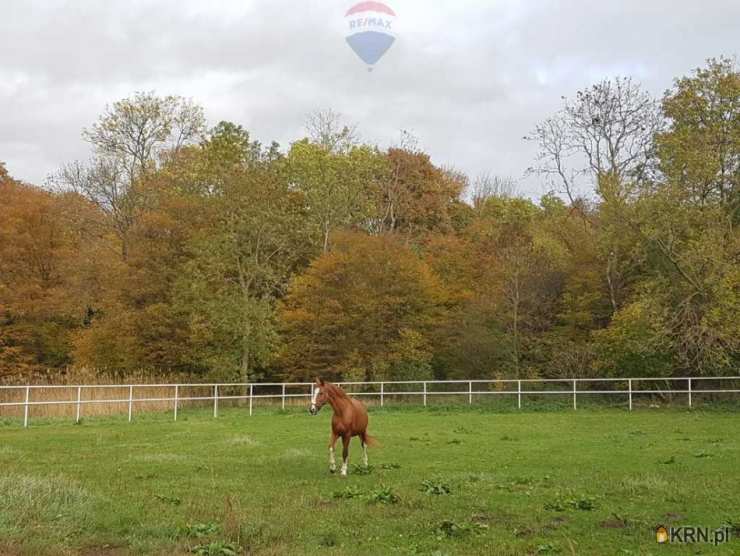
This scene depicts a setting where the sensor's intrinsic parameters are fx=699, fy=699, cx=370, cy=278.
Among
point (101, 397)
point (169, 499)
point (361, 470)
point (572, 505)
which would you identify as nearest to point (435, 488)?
point (572, 505)

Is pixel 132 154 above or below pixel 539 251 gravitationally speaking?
above

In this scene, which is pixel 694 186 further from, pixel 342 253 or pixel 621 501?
pixel 621 501

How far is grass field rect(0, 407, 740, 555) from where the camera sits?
7055 mm

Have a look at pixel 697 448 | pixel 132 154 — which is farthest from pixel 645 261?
pixel 132 154

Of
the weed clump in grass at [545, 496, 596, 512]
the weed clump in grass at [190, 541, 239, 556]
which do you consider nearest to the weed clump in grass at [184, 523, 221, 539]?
the weed clump in grass at [190, 541, 239, 556]

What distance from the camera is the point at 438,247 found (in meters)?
41.7

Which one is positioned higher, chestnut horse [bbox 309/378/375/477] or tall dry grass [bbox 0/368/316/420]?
chestnut horse [bbox 309/378/375/477]

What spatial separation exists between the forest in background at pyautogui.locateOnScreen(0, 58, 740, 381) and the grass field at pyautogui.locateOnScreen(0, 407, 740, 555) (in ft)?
37.2

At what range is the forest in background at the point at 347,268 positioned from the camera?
92.3 feet

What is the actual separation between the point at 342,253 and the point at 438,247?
9.38m

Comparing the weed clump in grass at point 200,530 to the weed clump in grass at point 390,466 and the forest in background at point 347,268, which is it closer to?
the weed clump in grass at point 390,466

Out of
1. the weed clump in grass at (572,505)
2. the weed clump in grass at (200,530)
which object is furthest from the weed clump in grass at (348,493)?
the weed clump in grass at (572,505)

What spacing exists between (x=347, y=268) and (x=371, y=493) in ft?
80.6

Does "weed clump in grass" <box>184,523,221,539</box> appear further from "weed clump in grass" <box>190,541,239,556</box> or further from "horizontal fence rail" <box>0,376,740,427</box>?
"horizontal fence rail" <box>0,376,740,427</box>
